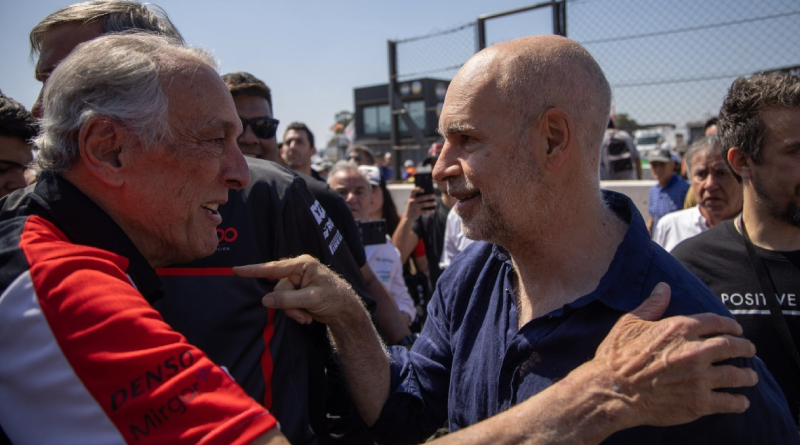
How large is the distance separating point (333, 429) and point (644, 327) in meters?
1.73

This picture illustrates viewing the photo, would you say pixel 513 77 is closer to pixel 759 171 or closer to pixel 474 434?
pixel 474 434

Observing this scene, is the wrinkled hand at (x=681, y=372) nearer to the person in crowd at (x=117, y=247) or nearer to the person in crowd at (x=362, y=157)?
the person in crowd at (x=117, y=247)

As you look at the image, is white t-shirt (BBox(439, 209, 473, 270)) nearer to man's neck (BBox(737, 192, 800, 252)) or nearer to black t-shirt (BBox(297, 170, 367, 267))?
black t-shirt (BBox(297, 170, 367, 267))

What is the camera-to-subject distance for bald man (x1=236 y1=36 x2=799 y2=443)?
133cm

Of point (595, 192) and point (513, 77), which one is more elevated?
point (513, 77)

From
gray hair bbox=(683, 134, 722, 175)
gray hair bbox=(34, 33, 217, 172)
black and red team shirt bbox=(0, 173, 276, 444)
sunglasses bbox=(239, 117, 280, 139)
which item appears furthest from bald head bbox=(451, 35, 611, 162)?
gray hair bbox=(683, 134, 722, 175)

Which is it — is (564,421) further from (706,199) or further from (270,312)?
(706,199)

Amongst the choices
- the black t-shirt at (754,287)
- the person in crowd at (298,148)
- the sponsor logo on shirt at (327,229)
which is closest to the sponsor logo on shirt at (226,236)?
the sponsor logo on shirt at (327,229)

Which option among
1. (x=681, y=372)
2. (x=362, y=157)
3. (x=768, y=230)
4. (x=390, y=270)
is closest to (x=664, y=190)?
(x=390, y=270)

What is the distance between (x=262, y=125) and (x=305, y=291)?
6.39 ft

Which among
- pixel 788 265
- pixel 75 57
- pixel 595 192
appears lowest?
pixel 788 265

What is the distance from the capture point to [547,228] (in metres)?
1.76

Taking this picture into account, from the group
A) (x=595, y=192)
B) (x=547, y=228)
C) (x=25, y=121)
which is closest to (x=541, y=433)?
(x=547, y=228)

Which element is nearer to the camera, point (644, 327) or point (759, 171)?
point (644, 327)
